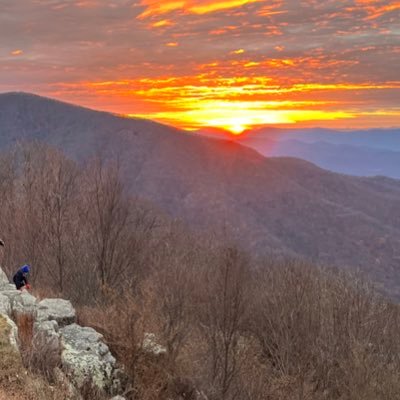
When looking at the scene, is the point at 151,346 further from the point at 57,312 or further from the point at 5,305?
the point at 5,305

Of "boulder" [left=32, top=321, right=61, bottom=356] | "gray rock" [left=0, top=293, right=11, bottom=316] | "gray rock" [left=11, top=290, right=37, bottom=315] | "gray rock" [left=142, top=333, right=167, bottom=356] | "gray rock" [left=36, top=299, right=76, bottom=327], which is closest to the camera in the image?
"boulder" [left=32, top=321, right=61, bottom=356]

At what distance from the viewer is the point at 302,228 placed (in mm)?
193875

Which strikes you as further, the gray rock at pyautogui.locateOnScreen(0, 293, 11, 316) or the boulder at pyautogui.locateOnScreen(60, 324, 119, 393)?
the gray rock at pyautogui.locateOnScreen(0, 293, 11, 316)

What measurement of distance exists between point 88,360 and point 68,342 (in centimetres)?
116

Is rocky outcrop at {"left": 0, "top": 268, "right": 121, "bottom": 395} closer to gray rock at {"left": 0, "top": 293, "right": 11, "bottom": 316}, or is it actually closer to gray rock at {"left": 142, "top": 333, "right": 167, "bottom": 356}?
gray rock at {"left": 0, "top": 293, "right": 11, "bottom": 316}

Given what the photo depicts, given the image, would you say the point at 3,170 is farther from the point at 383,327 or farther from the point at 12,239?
the point at 383,327

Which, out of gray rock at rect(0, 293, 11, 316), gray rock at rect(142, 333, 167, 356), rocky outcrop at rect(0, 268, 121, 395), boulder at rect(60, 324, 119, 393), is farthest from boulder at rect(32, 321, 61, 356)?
gray rock at rect(142, 333, 167, 356)

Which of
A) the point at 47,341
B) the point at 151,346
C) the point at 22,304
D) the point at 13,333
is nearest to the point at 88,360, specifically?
the point at 47,341

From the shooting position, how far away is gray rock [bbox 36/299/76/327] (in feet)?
49.5

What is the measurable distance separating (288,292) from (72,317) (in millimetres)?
20512

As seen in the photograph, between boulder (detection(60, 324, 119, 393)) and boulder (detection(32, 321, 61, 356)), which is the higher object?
boulder (detection(32, 321, 61, 356))

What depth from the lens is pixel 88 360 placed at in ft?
43.1

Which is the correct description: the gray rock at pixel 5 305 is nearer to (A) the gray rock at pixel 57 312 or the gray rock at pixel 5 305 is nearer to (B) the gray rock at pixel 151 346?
(A) the gray rock at pixel 57 312

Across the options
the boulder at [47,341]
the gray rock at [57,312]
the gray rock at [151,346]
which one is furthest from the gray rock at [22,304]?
the gray rock at [151,346]
